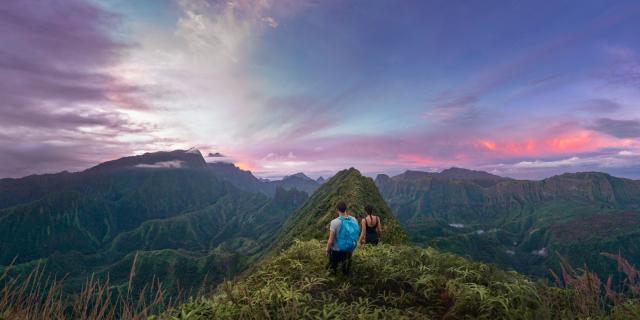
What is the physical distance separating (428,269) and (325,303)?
382cm

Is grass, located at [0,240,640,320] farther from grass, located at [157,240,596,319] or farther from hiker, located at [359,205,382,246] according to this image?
hiker, located at [359,205,382,246]

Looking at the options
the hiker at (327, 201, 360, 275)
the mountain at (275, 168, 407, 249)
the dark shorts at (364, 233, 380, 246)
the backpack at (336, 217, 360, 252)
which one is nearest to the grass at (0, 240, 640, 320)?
the hiker at (327, 201, 360, 275)

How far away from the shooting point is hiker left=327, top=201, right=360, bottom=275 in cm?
1026

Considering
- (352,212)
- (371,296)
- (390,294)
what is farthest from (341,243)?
(352,212)

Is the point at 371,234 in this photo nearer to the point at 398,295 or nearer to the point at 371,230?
the point at 371,230

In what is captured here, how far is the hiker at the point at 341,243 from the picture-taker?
10.3 meters

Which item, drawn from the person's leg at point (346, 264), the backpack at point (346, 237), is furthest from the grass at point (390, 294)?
the backpack at point (346, 237)

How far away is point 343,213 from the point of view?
35.8ft

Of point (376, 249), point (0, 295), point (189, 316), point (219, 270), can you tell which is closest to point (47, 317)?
point (0, 295)

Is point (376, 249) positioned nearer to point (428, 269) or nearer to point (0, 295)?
point (428, 269)

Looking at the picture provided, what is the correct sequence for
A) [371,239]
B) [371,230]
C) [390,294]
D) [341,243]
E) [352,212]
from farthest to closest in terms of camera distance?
[352,212], [371,230], [371,239], [341,243], [390,294]

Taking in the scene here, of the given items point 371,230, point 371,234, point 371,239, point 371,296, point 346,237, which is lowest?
point 371,296

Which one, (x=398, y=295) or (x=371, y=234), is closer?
(x=398, y=295)

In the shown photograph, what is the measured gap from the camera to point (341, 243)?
1025 cm
